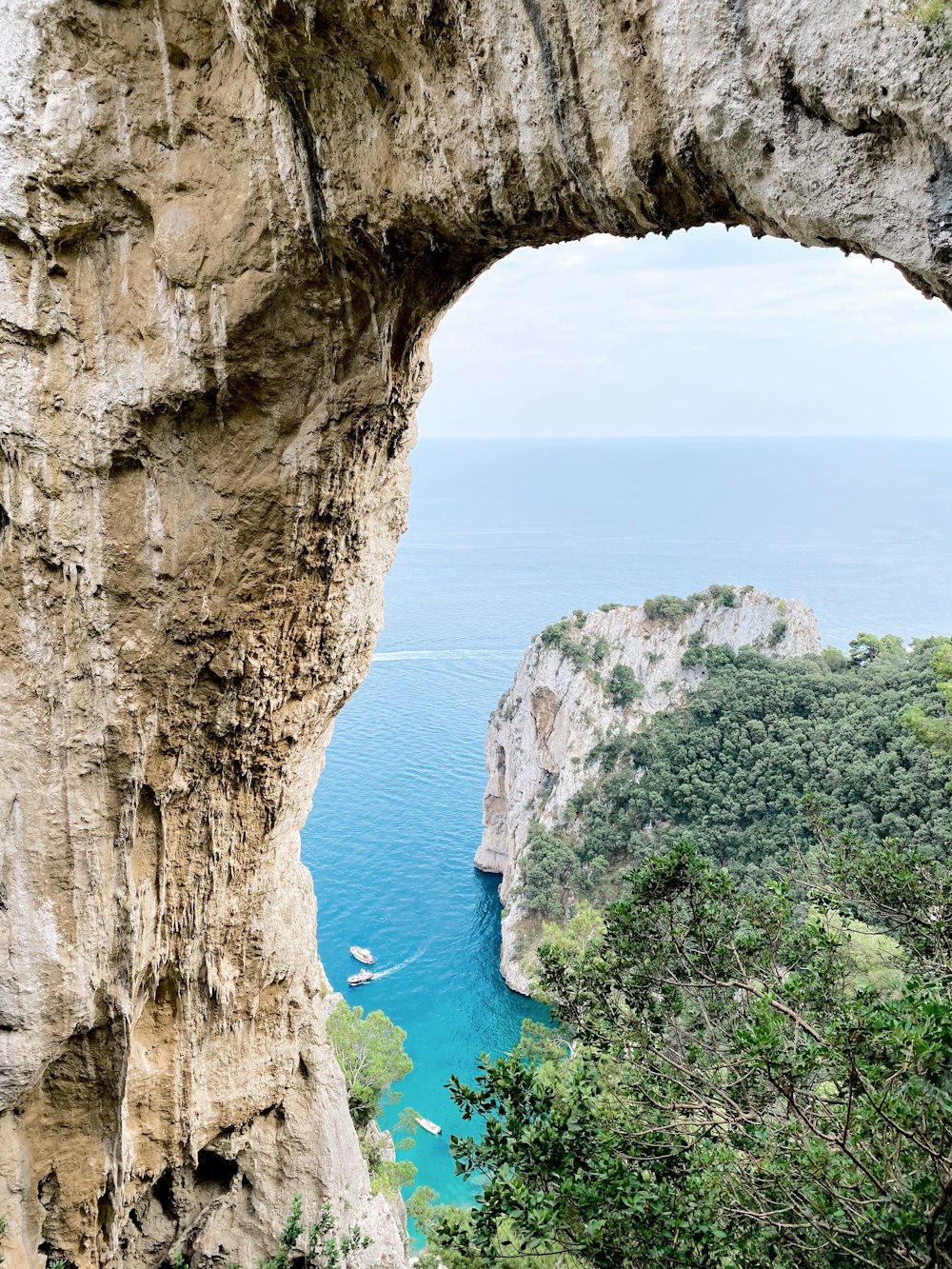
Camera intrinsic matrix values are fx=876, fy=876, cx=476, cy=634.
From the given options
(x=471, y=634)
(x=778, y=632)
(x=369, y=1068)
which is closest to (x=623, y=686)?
(x=778, y=632)

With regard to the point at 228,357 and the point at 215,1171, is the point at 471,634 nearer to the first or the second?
the point at 215,1171

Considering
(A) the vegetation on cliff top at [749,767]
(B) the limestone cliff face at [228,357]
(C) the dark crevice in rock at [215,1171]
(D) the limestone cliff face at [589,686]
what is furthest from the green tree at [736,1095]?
(D) the limestone cliff face at [589,686]

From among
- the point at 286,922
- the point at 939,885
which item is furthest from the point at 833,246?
the point at 286,922

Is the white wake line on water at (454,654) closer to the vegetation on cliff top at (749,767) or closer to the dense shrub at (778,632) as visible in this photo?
the vegetation on cliff top at (749,767)

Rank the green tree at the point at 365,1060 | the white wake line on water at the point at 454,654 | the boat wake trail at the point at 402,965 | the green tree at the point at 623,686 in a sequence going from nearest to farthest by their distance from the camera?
the green tree at the point at 365,1060
the boat wake trail at the point at 402,965
the green tree at the point at 623,686
the white wake line on water at the point at 454,654

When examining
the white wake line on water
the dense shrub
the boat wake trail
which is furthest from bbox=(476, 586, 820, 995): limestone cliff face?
the white wake line on water

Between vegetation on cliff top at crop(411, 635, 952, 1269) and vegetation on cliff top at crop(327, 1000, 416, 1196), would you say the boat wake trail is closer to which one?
Result: vegetation on cliff top at crop(327, 1000, 416, 1196)

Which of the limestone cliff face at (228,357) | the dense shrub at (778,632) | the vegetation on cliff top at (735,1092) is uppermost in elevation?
the limestone cliff face at (228,357)

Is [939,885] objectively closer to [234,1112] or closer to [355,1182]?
[234,1112]
